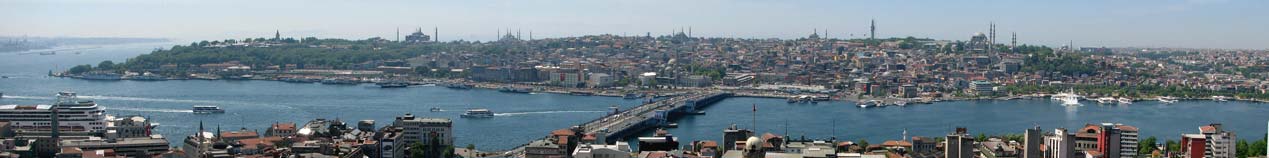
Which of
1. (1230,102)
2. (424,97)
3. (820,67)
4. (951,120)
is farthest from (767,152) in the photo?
(820,67)

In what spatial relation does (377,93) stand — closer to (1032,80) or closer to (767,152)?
(1032,80)

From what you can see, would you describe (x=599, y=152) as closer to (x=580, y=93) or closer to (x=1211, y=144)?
(x=1211, y=144)

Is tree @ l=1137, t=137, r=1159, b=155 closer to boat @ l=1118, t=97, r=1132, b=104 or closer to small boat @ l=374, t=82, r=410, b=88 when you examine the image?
boat @ l=1118, t=97, r=1132, b=104

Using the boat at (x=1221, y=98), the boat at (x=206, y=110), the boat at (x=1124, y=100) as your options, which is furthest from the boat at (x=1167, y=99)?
the boat at (x=206, y=110)

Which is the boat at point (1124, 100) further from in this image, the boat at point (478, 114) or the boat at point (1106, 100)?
the boat at point (478, 114)

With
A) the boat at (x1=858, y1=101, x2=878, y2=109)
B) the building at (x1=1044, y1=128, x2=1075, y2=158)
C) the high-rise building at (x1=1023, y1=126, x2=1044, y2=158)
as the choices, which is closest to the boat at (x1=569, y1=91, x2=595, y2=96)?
the boat at (x1=858, y1=101, x2=878, y2=109)
